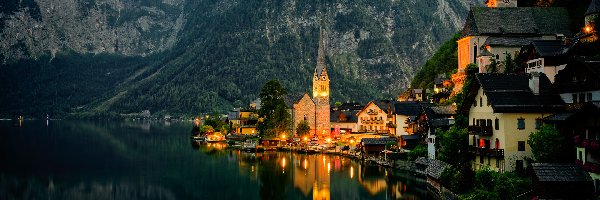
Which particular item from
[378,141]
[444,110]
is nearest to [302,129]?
[378,141]

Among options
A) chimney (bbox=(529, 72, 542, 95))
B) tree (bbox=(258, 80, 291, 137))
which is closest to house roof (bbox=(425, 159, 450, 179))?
chimney (bbox=(529, 72, 542, 95))

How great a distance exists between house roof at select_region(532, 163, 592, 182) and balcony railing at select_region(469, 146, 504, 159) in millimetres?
9291

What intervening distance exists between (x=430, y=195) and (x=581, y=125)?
20030 millimetres

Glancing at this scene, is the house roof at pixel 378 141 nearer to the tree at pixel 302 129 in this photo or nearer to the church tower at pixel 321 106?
the tree at pixel 302 129

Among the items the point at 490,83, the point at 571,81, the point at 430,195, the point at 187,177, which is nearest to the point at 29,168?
the point at 187,177

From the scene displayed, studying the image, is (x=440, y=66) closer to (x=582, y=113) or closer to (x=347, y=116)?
(x=347, y=116)

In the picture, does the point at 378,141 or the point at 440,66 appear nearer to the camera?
the point at 378,141

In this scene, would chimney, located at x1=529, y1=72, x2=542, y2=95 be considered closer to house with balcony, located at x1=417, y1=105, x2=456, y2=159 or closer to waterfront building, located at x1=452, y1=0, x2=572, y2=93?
house with balcony, located at x1=417, y1=105, x2=456, y2=159

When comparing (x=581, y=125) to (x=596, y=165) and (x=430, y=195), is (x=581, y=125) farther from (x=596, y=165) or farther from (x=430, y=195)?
(x=430, y=195)

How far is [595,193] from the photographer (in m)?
40.3

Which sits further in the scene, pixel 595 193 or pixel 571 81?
pixel 571 81

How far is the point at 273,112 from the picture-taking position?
130m

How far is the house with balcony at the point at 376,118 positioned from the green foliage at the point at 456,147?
51.7 m

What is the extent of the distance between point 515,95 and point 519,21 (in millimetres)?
44181
